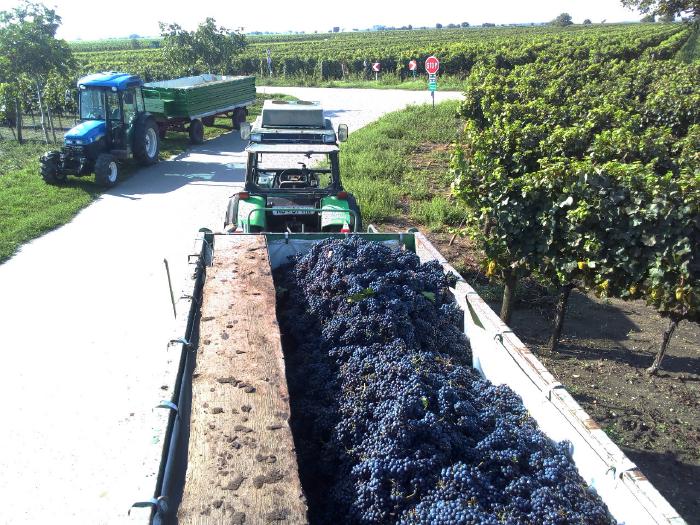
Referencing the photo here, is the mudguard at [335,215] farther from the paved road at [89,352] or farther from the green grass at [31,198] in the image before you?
the green grass at [31,198]

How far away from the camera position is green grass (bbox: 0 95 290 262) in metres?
10.4

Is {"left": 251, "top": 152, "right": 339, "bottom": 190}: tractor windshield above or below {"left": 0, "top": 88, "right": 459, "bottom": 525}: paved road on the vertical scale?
above

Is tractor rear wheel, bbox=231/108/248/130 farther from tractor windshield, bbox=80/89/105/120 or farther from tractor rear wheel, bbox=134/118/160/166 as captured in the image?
tractor windshield, bbox=80/89/105/120

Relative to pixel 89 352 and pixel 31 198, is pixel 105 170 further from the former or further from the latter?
pixel 89 352

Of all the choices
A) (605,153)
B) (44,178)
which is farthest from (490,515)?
(44,178)

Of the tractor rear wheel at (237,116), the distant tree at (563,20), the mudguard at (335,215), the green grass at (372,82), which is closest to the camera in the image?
the mudguard at (335,215)

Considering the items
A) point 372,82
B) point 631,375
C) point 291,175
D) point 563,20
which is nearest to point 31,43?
point 291,175

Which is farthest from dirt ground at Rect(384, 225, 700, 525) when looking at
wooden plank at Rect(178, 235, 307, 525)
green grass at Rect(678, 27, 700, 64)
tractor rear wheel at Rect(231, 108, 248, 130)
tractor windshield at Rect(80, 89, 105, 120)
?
green grass at Rect(678, 27, 700, 64)

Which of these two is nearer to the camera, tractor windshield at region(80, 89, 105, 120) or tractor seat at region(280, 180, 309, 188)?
tractor seat at region(280, 180, 309, 188)

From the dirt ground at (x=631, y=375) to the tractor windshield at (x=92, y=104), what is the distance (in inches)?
391

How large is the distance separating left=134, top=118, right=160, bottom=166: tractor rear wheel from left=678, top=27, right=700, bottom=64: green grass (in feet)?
81.8

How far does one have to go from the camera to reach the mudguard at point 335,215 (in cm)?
636

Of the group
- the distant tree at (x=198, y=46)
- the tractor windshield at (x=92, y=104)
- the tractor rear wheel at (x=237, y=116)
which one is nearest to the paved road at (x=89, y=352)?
the tractor windshield at (x=92, y=104)

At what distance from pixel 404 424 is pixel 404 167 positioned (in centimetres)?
1148
